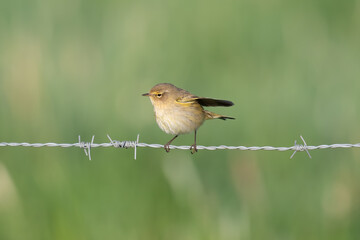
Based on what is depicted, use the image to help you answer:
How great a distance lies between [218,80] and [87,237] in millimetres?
2403

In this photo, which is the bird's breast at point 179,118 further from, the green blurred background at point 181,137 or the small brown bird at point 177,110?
the green blurred background at point 181,137

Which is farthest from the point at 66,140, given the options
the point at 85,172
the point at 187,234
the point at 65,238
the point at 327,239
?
the point at 327,239

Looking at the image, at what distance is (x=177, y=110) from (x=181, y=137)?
0.90 meters

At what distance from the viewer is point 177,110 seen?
4691 mm

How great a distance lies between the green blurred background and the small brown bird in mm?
270

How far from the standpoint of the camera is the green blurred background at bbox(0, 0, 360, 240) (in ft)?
14.3

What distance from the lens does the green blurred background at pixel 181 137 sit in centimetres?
435

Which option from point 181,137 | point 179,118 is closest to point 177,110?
point 179,118

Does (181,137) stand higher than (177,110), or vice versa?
(177,110)

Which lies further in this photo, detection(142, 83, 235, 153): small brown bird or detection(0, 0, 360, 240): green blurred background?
detection(142, 83, 235, 153): small brown bird

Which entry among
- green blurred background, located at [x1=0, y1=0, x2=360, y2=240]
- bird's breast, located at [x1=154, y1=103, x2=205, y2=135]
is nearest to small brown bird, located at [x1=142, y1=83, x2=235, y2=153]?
bird's breast, located at [x1=154, y1=103, x2=205, y2=135]

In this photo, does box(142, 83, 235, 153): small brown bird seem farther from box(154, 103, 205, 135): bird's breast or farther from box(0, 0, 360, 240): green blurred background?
box(0, 0, 360, 240): green blurred background

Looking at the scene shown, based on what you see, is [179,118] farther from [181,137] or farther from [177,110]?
[181,137]

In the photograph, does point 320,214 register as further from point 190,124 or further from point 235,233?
point 190,124
